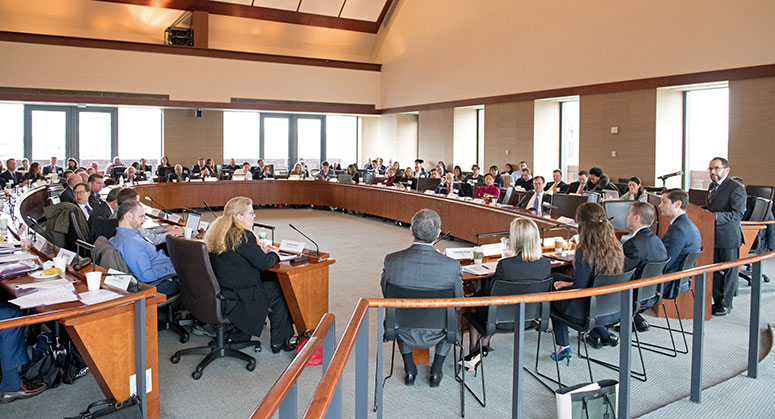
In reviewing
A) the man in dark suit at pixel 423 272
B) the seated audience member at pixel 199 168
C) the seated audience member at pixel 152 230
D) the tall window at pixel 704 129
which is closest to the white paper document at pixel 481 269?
the man in dark suit at pixel 423 272

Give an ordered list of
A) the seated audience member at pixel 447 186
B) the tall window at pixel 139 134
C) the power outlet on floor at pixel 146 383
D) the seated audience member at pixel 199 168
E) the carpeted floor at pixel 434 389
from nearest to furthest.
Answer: the power outlet on floor at pixel 146 383, the carpeted floor at pixel 434 389, the seated audience member at pixel 447 186, the seated audience member at pixel 199 168, the tall window at pixel 139 134

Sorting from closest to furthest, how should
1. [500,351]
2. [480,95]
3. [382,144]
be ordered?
1. [500,351]
2. [480,95]
3. [382,144]

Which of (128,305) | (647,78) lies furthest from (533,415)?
(647,78)

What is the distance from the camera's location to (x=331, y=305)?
5.66 metres

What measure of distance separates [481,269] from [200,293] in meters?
2.01

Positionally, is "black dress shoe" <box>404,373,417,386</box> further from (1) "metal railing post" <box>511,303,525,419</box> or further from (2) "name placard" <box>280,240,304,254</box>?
(2) "name placard" <box>280,240,304,254</box>

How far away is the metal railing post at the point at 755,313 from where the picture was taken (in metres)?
3.50

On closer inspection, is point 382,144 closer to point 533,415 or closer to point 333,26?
point 333,26

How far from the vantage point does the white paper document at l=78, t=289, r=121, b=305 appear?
9.60 feet

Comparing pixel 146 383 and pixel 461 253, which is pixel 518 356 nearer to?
pixel 146 383

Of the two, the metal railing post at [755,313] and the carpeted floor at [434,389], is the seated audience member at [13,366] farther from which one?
the metal railing post at [755,313]

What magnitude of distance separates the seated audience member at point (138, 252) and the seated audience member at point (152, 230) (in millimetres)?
527

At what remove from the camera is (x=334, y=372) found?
1676 mm

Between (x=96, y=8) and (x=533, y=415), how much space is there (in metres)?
16.0
